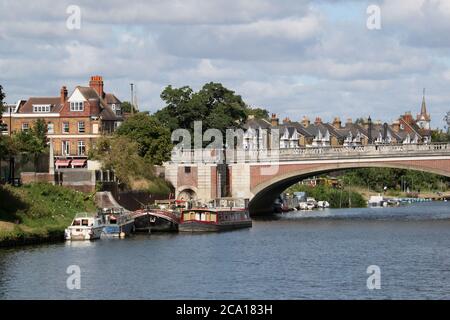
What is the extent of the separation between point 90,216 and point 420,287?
3003 centimetres

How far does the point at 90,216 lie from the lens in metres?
77.1

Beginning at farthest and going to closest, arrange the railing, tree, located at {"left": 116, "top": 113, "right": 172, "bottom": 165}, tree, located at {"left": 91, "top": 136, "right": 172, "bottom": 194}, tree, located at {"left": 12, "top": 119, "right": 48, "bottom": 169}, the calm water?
tree, located at {"left": 116, "top": 113, "right": 172, "bottom": 165} < the railing < tree, located at {"left": 91, "top": 136, "right": 172, "bottom": 194} < tree, located at {"left": 12, "top": 119, "right": 48, "bottom": 169} < the calm water

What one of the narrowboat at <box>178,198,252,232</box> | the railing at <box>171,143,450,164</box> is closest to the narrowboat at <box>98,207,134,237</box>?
the narrowboat at <box>178,198,252,232</box>

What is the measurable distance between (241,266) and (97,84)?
65.2 m

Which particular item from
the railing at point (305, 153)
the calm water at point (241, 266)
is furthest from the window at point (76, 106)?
the calm water at point (241, 266)

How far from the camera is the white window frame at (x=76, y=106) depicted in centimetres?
11900

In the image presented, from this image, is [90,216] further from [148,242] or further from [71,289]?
[71,289]

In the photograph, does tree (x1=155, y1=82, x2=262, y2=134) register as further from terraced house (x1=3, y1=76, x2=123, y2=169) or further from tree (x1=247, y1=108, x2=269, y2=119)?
tree (x1=247, y1=108, x2=269, y2=119)

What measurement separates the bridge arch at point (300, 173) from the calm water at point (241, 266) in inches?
585

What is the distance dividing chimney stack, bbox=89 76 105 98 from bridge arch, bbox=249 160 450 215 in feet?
69.8

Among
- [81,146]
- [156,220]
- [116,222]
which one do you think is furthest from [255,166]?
[116,222]

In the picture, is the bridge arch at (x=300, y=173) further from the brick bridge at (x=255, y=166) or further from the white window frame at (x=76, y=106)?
the white window frame at (x=76, y=106)

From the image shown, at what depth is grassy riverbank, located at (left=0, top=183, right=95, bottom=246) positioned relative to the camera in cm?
6850

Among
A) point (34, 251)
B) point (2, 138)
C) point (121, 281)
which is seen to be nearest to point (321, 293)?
point (121, 281)
